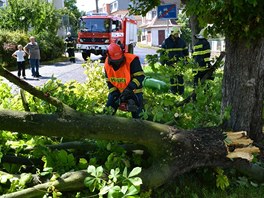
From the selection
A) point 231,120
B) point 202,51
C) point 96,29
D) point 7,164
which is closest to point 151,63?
point 231,120

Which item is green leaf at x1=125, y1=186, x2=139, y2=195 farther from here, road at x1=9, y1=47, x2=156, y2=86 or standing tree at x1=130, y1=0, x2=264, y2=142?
road at x1=9, y1=47, x2=156, y2=86

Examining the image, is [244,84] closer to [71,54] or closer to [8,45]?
[8,45]

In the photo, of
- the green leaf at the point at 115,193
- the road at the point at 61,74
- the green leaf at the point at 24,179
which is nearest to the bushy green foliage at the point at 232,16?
the green leaf at the point at 115,193

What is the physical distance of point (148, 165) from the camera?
353cm

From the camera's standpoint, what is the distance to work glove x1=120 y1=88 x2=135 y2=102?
5582 millimetres

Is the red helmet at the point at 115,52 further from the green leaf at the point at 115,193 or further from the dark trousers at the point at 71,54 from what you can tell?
the dark trousers at the point at 71,54

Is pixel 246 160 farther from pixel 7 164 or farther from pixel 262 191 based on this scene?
pixel 7 164

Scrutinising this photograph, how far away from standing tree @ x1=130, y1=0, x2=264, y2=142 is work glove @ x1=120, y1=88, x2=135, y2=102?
4.86ft

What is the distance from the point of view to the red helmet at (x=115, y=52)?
216 inches

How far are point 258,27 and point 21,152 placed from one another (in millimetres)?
2648

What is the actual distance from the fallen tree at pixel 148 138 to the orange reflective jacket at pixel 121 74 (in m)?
2.16

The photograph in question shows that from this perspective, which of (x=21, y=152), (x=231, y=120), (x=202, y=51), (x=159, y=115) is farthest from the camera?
(x=202, y=51)

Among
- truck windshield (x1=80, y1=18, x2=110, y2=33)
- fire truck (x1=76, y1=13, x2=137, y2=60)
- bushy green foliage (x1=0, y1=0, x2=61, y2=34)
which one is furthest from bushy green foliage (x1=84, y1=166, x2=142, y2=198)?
bushy green foliage (x1=0, y1=0, x2=61, y2=34)

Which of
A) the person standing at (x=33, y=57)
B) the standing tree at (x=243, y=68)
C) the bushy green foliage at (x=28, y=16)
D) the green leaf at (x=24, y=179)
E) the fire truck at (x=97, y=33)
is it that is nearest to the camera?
the green leaf at (x=24, y=179)
